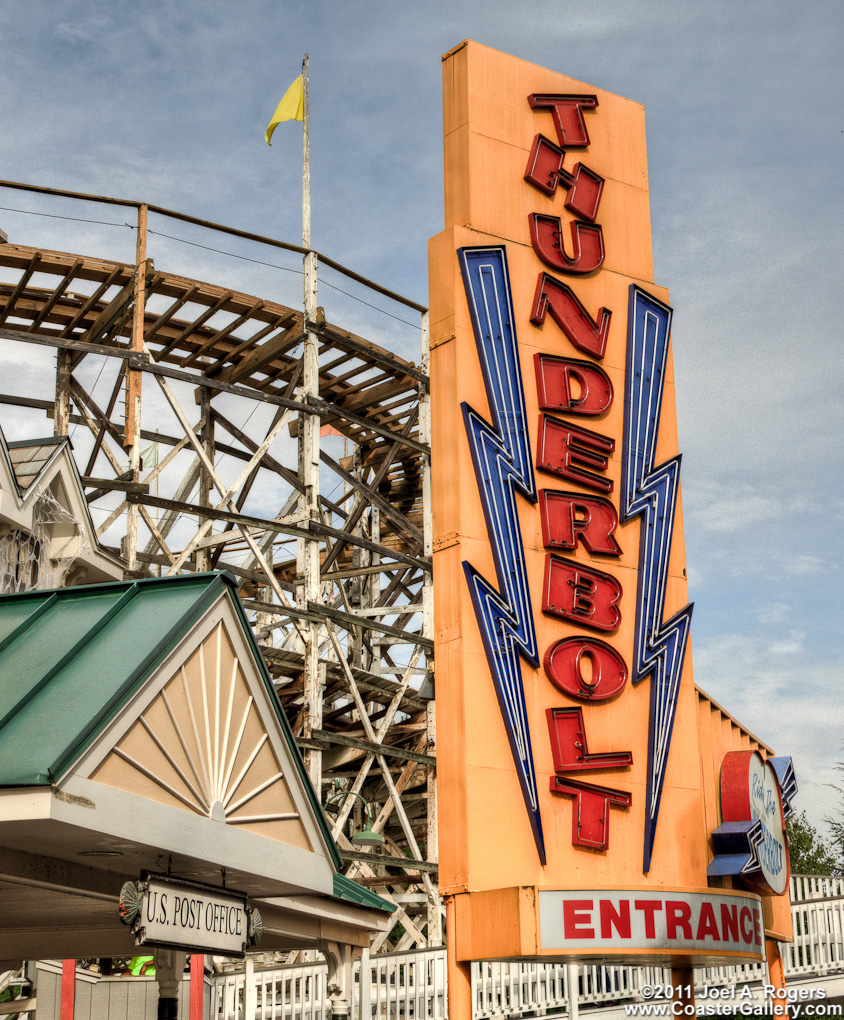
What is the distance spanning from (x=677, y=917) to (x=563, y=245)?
8201 millimetres

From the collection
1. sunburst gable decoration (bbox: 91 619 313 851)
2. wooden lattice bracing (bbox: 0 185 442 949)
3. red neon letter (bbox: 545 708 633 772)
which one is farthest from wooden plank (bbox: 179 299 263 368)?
sunburst gable decoration (bbox: 91 619 313 851)

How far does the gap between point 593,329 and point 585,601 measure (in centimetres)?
359

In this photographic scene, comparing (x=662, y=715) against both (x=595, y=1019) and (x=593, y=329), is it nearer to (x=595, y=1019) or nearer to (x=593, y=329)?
(x=593, y=329)

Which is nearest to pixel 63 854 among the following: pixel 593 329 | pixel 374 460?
pixel 593 329

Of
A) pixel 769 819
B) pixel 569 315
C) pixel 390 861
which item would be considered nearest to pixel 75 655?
pixel 569 315

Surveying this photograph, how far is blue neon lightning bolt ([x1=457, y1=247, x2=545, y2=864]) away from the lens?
13.9 meters

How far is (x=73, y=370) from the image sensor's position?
29.8 metres

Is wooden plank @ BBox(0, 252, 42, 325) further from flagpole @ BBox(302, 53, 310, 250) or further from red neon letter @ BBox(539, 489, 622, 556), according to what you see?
red neon letter @ BBox(539, 489, 622, 556)

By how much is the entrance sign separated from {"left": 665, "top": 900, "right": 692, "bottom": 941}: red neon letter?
16.9ft

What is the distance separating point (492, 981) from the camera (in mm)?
19500

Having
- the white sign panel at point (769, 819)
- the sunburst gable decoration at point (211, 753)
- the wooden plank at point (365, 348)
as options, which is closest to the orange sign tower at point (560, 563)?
the white sign panel at point (769, 819)

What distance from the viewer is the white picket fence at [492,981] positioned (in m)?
18.0

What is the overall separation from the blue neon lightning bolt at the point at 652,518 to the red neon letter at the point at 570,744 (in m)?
0.87

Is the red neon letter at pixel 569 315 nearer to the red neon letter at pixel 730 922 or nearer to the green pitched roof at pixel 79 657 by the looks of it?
the red neon letter at pixel 730 922
